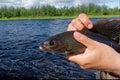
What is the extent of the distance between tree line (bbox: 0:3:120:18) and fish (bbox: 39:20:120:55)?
104 m

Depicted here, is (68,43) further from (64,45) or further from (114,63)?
(114,63)

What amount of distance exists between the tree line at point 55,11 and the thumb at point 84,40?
343 ft

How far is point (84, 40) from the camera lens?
2.64 m

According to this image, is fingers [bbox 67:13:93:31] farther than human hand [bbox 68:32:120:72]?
Yes

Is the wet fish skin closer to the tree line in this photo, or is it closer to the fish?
the fish

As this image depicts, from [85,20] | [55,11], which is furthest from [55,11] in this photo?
[85,20]

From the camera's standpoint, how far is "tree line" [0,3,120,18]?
10844 cm

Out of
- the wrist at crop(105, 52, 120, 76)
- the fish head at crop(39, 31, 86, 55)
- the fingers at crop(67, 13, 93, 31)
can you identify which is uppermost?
the fingers at crop(67, 13, 93, 31)

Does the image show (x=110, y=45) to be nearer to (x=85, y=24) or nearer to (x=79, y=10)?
(x=85, y=24)

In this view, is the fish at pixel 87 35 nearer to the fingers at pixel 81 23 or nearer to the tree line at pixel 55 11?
the fingers at pixel 81 23

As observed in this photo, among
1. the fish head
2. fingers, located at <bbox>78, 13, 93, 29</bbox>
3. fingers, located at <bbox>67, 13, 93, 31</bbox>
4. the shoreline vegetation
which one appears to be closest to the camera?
the fish head

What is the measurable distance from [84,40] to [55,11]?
111458 millimetres

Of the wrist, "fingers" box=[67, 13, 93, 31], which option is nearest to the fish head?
the wrist

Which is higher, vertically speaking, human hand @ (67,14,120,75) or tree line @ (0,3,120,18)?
human hand @ (67,14,120,75)
